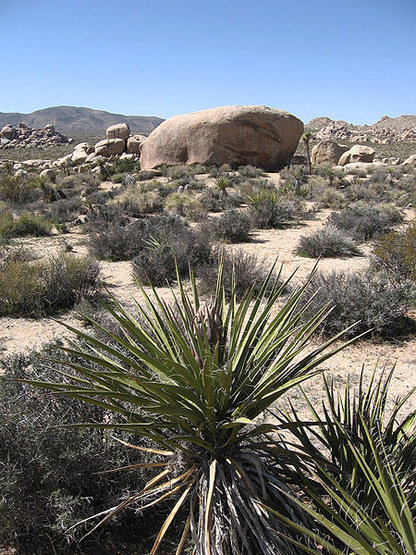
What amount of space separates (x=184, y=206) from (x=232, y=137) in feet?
35.8

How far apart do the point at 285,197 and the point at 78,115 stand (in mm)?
179869

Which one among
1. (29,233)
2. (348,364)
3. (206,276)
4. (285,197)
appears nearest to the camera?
(348,364)

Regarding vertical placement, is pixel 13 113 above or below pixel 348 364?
above

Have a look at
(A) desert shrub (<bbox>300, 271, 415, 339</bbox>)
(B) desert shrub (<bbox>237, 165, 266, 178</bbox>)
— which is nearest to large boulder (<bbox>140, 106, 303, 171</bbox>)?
(B) desert shrub (<bbox>237, 165, 266, 178</bbox>)

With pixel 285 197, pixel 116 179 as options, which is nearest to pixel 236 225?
pixel 285 197

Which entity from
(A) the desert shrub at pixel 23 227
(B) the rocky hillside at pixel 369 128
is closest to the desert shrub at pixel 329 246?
(A) the desert shrub at pixel 23 227

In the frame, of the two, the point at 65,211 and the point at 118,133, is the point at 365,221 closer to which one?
the point at 65,211

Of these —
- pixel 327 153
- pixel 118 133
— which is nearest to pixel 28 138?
pixel 118 133

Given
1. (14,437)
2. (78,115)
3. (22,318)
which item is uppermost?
(78,115)

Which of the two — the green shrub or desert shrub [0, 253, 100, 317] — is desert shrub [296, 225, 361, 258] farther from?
desert shrub [0, 253, 100, 317]

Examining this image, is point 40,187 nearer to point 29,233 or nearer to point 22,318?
point 29,233

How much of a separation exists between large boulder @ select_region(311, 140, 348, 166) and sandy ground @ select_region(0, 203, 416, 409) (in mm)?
20935

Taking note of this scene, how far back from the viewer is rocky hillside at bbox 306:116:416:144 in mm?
76875

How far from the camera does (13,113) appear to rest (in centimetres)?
17312
